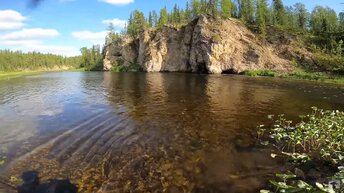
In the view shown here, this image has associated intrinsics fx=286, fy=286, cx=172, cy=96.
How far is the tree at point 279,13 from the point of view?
334 feet

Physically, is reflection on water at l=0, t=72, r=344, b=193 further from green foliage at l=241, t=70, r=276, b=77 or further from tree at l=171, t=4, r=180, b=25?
tree at l=171, t=4, r=180, b=25

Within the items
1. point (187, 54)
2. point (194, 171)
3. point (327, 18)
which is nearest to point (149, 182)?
point (194, 171)

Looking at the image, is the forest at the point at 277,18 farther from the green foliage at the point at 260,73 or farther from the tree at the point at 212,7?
the green foliage at the point at 260,73

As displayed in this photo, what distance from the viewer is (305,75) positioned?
61750mm

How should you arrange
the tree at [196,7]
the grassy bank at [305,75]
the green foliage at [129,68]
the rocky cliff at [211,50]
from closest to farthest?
the grassy bank at [305,75] < the rocky cliff at [211,50] < the green foliage at [129,68] < the tree at [196,7]

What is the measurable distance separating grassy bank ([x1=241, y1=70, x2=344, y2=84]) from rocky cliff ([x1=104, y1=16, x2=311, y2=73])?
17.9ft

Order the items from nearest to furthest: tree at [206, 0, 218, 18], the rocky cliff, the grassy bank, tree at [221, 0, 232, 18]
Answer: the grassy bank
the rocky cliff
tree at [221, 0, 232, 18]
tree at [206, 0, 218, 18]

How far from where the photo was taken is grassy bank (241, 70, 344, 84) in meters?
55.9

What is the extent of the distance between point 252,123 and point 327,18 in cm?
9540

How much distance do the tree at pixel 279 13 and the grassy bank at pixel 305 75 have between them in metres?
36.7

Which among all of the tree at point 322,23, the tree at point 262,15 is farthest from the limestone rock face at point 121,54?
the tree at point 322,23

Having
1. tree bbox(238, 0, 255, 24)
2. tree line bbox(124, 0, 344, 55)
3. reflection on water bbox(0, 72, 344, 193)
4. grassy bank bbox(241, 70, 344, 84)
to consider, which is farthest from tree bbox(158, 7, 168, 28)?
reflection on water bbox(0, 72, 344, 193)

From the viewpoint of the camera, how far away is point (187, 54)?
331 feet

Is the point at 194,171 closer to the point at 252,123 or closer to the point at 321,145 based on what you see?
the point at 321,145
